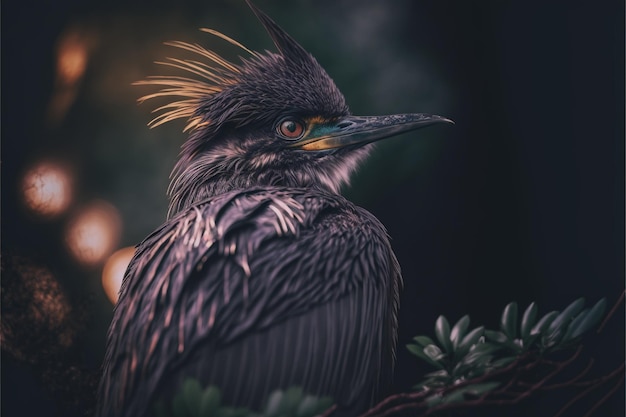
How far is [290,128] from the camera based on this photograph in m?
2.47

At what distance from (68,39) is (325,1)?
1.05 meters

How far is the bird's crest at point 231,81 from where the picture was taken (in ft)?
8.02

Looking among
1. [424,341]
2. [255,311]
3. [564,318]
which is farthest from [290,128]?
[564,318]

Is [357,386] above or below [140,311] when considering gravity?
below

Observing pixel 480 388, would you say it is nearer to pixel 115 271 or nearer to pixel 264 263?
pixel 264 263

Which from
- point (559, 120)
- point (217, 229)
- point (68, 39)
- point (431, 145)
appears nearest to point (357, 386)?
point (217, 229)

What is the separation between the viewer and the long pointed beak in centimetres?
237

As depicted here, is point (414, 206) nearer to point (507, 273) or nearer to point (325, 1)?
point (507, 273)

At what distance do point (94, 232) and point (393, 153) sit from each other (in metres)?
1.23

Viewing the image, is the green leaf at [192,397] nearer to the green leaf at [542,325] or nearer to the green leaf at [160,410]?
the green leaf at [160,410]

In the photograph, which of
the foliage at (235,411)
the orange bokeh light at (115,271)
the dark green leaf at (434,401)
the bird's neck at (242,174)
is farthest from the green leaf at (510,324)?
the orange bokeh light at (115,271)

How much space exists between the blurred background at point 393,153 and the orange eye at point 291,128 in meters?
0.28

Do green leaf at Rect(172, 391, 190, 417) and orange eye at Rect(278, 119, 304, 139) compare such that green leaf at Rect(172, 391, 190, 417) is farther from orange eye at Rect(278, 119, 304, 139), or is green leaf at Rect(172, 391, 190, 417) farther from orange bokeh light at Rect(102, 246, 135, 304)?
orange eye at Rect(278, 119, 304, 139)

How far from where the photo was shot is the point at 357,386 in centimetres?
202
